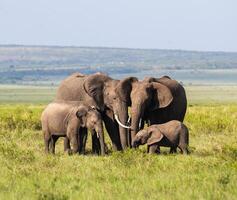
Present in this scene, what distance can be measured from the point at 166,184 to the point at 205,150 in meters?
5.94

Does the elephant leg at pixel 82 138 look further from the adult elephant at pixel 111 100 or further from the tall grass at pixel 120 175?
the adult elephant at pixel 111 100

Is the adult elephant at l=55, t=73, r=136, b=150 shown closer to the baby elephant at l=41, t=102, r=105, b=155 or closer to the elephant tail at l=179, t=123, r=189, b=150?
the baby elephant at l=41, t=102, r=105, b=155

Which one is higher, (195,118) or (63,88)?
(63,88)

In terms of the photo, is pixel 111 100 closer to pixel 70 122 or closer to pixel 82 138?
pixel 82 138

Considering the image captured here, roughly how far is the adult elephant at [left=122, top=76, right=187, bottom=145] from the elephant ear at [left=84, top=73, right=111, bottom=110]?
0.82 meters

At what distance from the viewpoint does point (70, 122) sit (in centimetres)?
1708

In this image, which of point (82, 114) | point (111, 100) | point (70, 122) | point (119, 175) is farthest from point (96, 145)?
point (119, 175)

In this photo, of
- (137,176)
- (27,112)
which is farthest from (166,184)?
(27,112)

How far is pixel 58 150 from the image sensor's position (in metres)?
19.1

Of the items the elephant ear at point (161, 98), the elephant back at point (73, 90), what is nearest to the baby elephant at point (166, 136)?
the elephant ear at point (161, 98)

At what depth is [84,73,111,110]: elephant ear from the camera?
18.3 meters

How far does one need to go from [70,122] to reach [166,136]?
2105 millimetres

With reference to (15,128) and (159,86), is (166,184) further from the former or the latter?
(15,128)

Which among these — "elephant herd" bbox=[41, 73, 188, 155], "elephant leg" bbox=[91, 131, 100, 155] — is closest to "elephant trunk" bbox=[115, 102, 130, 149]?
"elephant herd" bbox=[41, 73, 188, 155]
